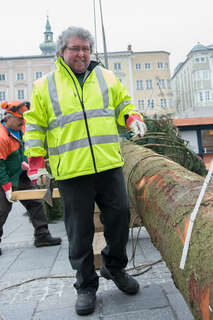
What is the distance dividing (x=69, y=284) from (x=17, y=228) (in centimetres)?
341

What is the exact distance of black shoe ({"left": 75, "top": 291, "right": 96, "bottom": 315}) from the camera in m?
2.33

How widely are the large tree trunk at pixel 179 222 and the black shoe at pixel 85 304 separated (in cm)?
71

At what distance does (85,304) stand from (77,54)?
5.81ft

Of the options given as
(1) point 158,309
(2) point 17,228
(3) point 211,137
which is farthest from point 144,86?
(1) point 158,309

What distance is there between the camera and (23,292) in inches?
112

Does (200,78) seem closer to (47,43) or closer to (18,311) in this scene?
(47,43)

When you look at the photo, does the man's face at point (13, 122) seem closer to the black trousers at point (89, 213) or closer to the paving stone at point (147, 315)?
the black trousers at point (89, 213)

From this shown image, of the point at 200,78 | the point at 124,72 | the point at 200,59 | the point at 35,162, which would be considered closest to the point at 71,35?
the point at 35,162

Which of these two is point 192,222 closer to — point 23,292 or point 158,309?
point 158,309

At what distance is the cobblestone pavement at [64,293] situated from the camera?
2.30 meters

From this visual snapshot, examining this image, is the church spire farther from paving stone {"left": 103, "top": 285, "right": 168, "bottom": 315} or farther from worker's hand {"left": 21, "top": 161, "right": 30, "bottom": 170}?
paving stone {"left": 103, "top": 285, "right": 168, "bottom": 315}

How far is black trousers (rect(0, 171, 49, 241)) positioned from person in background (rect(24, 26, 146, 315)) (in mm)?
2061

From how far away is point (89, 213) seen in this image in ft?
7.88

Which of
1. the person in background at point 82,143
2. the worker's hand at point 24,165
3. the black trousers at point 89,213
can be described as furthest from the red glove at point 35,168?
the worker's hand at point 24,165
